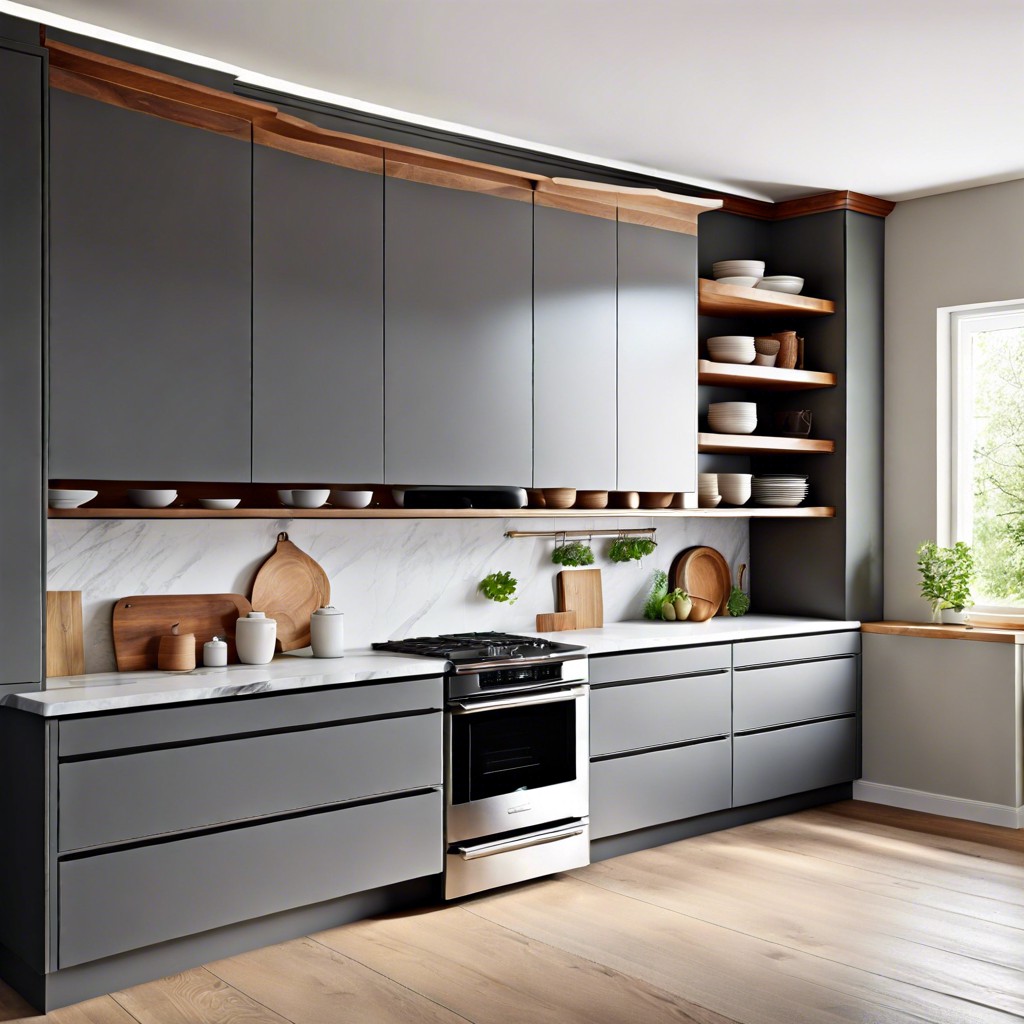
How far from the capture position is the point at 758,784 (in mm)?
4883

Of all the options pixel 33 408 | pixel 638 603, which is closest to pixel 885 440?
pixel 638 603

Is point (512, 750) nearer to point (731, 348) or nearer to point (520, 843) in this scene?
point (520, 843)

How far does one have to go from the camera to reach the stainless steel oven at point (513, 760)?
3.80m

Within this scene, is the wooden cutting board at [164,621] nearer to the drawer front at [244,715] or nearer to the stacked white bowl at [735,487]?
the drawer front at [244,715]

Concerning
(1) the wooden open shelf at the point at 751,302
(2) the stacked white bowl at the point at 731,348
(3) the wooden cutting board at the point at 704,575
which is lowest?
(3) the wooden cutting board at the point at 704,575

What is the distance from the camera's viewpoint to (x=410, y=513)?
4.01 meters

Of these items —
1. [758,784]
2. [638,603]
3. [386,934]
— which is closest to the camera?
[386,934]

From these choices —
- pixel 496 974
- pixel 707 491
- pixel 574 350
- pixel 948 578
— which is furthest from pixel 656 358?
pixel 496 974

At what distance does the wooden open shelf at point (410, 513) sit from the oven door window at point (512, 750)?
0.74m

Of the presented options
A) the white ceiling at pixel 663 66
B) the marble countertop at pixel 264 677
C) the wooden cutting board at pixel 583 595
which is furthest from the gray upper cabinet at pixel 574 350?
the marble countertop at pixel 264 677

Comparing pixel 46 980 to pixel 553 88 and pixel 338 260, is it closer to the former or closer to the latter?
pixel 338 260

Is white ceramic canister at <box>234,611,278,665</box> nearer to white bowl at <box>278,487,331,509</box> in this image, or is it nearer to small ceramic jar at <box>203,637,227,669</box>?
small ceramic jar at <box>203,637,227,669</box>

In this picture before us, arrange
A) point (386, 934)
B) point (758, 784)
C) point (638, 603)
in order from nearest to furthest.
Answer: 1. point (386, 934)
2. point (758, 784)
3. point (638, 603)

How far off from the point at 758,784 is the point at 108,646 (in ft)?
9.10
